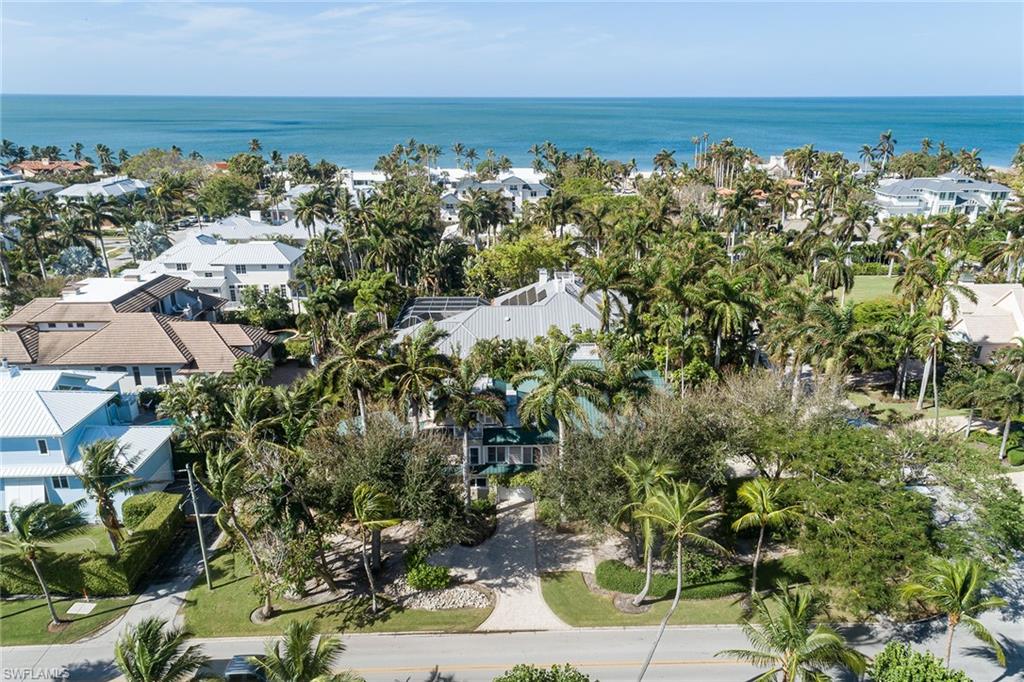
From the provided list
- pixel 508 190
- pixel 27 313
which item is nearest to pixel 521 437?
pixel 27 313

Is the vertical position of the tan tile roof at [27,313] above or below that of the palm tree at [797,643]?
above

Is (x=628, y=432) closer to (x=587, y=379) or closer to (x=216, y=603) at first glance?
(x=587, y=379)

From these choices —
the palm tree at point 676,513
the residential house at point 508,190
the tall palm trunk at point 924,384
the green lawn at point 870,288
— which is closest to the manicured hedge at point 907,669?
the palm tree at point 676,513

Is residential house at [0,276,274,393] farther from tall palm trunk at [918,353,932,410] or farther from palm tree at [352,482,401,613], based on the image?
tall palm trunk at [918,353,932,410]

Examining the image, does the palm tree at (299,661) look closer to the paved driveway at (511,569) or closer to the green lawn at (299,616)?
the green lawn at (299,616)

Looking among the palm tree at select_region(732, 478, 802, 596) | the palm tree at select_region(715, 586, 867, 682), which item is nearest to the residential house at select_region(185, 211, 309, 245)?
the palm tree at select_region(732, 478, 802, 596)

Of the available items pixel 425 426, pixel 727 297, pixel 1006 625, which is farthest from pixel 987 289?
pixel 425 426
